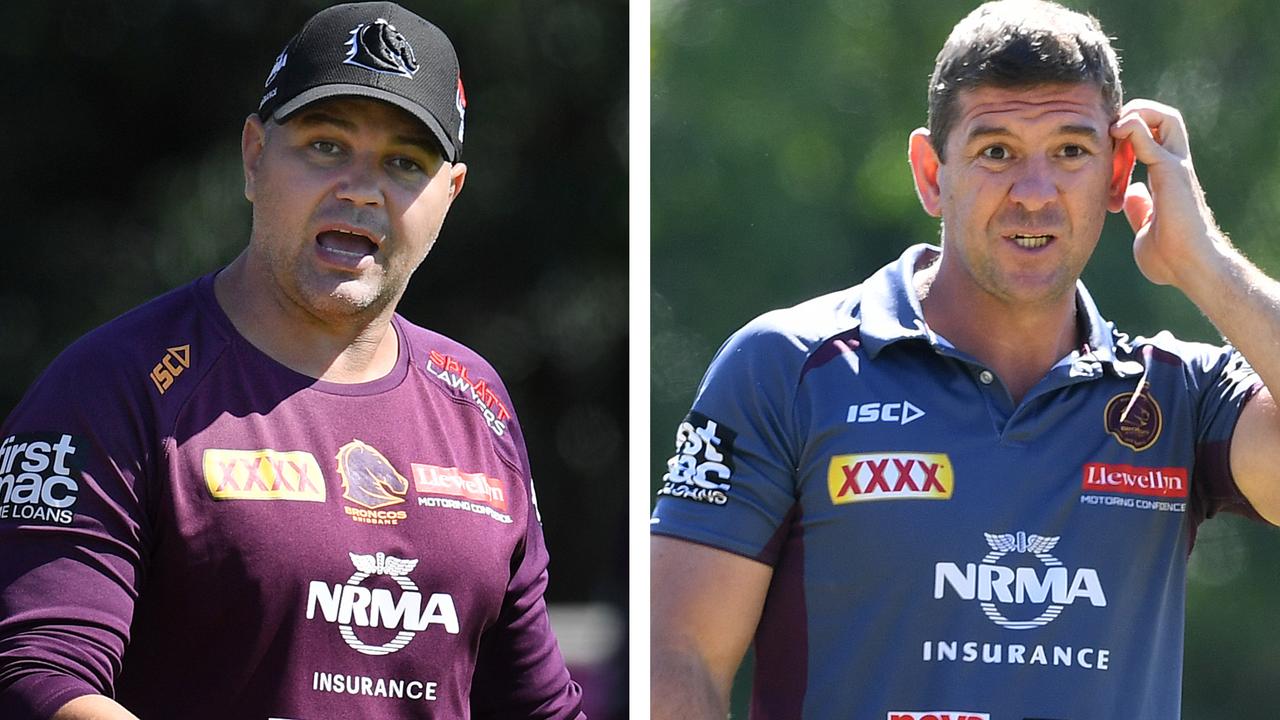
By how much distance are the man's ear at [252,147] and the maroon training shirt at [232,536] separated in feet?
0.58

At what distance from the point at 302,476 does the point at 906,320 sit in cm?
105

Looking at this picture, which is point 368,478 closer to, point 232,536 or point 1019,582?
point 232,536

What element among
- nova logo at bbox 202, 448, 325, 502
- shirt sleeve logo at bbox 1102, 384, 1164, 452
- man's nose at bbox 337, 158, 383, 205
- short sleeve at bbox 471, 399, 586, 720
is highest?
man's nose at bbox 337, 158, 383, 205

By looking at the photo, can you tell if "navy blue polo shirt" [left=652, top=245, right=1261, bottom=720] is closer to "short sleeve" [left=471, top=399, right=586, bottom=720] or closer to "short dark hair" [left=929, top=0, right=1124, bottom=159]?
"short sleeve" [left=471, top=399, right=586, bottom=720]

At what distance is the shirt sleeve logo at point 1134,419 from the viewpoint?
2529 millimetres

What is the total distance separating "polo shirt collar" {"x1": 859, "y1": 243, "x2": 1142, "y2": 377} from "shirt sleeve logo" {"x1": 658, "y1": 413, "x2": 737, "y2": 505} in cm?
29

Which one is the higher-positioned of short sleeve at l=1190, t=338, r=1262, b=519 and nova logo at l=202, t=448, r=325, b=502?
short sleeve at l=1190, t=338, r=1262, b=519

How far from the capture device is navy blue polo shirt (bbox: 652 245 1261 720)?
241cm

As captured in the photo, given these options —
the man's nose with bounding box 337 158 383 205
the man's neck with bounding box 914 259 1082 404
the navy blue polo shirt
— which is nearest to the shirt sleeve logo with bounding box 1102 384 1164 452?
the navy blue polo shirt

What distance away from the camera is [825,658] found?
2445 mm

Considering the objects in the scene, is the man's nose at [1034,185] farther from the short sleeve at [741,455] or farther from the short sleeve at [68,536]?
the short sleeve at [68,536]

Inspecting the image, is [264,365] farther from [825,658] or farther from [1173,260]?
[1173,260]

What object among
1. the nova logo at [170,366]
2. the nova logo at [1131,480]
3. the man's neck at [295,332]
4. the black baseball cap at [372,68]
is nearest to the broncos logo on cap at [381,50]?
the black baseball cap at [372,68]

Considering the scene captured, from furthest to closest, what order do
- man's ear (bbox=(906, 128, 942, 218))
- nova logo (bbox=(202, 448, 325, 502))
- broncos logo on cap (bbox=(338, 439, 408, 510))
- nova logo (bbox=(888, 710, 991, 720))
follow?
man's ear (bbox=(906, 128, 942, 218)) < nova logo (bbox=(888, 710, 991, 720)) < broncos logo on cap (bbox=(338, 439, 408, 510)) < nova logo (bbox=(202, 448, 325, 502))
